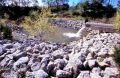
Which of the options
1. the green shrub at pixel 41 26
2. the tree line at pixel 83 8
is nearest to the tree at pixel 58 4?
the tree line at pixel 83 8

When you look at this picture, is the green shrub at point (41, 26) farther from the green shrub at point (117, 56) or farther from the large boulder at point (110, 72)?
the green shrub at point (117, 56)

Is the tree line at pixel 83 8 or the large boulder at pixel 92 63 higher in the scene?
the large boulder at pixel 92 63

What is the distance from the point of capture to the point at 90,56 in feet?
42.2

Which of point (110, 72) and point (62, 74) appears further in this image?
point (62, 74)

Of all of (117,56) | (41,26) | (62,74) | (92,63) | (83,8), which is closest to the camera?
(117,56)

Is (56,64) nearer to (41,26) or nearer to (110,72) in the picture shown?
(110,72)

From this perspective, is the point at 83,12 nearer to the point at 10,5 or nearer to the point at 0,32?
the point at 10,5

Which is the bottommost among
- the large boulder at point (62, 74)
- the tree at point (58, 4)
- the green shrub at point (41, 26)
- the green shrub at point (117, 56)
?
the tree at point (58, 4)

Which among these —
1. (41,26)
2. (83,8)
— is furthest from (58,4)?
(41,26)

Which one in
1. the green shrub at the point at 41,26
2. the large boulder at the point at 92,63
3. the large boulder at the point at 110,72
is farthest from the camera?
the green shrub at the point at 41,26

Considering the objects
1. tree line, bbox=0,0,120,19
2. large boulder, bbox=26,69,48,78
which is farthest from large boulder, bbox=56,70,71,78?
tree line, bbox=0,0,120,19

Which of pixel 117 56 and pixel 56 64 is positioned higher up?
pixel 117 56

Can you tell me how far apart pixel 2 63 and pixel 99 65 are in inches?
168

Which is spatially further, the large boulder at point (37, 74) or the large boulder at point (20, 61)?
the large boulder at point (20, 61)
